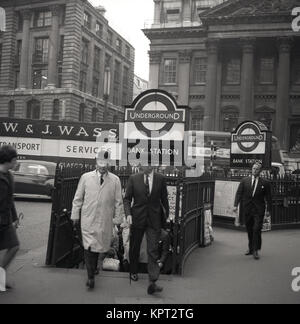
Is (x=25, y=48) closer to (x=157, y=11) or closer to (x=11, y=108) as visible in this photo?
(x=11, y=108)

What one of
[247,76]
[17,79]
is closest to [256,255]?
[247,76]

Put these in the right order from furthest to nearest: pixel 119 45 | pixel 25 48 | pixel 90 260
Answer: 1. pixel 119 45
2. pixel 25 48
3. pixel 90 260

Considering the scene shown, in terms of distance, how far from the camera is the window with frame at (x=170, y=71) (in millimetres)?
50059

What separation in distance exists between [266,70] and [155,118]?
38880 mm

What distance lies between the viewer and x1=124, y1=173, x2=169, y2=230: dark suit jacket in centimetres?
638

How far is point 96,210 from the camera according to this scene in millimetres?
6305

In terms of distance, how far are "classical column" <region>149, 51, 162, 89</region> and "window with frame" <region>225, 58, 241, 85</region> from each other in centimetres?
795

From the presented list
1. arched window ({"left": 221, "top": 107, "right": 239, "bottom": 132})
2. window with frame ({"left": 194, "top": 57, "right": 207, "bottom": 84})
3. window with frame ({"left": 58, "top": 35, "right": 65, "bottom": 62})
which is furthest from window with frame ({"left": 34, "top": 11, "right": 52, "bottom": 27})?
arched window ({"left": 221, "top": 107, "right": 239, "bottom": 132})

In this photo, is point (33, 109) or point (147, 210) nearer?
point (147, 210)

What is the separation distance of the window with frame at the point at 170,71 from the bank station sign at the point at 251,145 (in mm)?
35541

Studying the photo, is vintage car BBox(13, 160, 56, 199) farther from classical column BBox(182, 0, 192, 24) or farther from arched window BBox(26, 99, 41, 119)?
classical column BBox(182, 0, 192, 24)

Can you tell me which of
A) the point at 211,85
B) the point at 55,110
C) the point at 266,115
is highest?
the point at 211,85

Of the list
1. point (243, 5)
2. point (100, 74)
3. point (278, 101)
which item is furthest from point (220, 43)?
point (100, 74)
